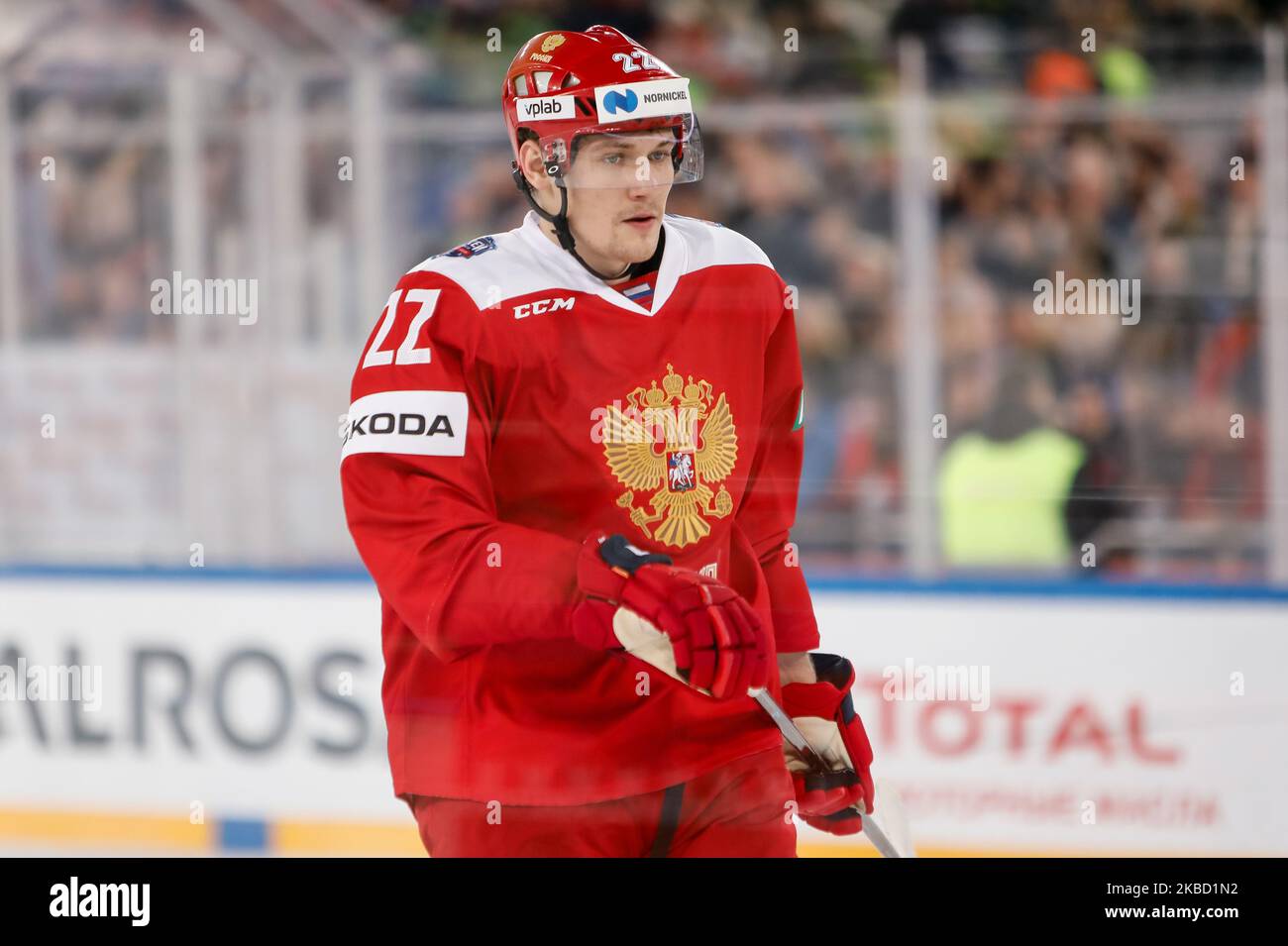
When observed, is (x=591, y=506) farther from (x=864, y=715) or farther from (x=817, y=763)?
(x=864, y=715)

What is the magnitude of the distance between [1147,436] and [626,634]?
55.9 inches

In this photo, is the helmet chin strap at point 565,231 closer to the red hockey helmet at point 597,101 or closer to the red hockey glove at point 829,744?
the red hockey helmet at point 597,101

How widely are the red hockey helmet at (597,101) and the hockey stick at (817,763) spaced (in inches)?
26.7

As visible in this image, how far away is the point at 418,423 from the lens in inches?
82.6

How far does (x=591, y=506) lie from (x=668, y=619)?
0.75ft

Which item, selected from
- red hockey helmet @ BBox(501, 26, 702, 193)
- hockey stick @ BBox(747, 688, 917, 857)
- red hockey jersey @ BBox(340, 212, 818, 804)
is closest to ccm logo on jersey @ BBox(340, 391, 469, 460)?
red hockey jersey @ BBox(340, 212, 818, 804)

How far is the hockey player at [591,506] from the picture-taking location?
6.89 feet

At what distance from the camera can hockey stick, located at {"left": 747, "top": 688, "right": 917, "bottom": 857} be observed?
226cm

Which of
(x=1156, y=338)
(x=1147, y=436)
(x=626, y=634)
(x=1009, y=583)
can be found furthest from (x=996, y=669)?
(x=626, y=634)

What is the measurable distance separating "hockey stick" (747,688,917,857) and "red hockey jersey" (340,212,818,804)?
25 millimetres

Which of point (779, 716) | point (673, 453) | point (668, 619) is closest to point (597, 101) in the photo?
point (673, 453)

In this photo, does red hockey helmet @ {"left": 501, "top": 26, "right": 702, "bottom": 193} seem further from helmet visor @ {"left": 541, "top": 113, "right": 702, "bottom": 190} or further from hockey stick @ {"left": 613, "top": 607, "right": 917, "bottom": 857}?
hockey stick @ {"left": 613, "top": 607, "right": 917, "bottom": 857}
